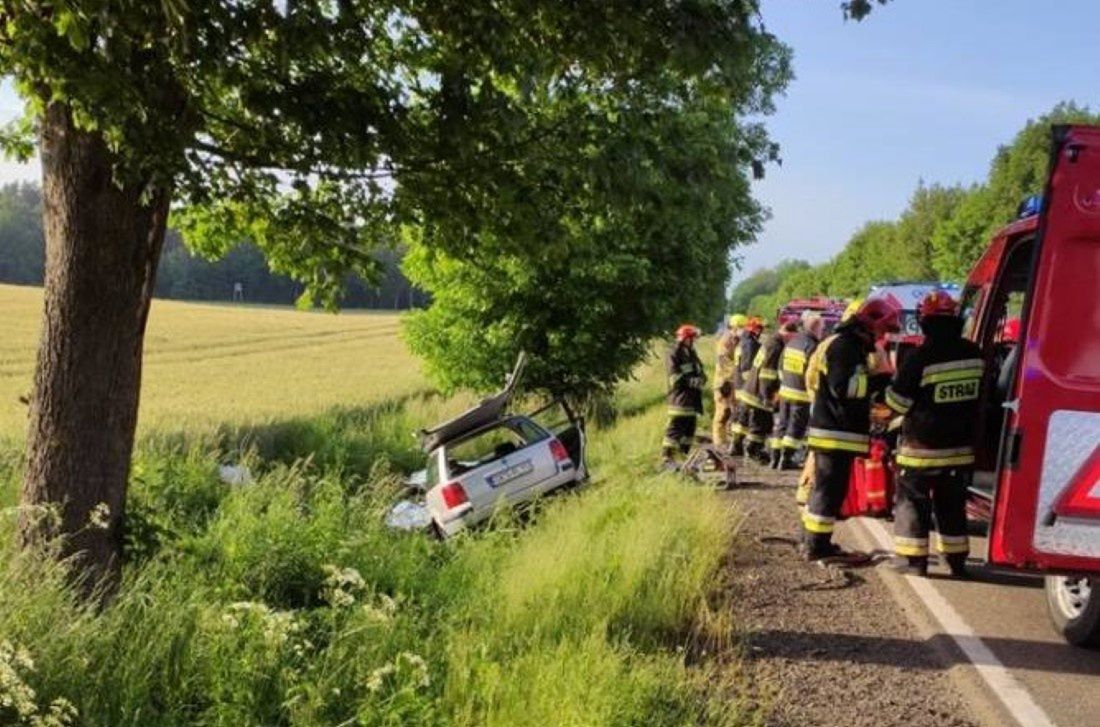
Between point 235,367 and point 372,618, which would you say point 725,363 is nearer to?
point 372,618

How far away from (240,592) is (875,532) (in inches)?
193

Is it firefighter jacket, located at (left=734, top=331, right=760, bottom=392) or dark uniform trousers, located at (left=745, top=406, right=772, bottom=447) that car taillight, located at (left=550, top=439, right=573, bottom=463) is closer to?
dark uniform trousers, located at (left=745, top=406, right=772, bottom=447)

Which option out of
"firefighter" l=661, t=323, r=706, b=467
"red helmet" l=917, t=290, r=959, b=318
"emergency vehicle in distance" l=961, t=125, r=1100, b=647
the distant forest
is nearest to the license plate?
"firefighter" l=661, t=323, r=706, b=467

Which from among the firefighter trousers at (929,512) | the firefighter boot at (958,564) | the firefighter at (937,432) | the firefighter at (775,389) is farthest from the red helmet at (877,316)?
the firefighter at (775,389)

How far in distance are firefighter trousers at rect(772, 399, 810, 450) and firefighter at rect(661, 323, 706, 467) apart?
0.97 m

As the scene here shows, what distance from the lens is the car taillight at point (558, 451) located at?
974cm

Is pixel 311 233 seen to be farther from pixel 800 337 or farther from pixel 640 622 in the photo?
pixel 800 337

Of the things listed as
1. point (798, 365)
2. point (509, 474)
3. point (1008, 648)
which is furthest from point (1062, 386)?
point (798, 365)

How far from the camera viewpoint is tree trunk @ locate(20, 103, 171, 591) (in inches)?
171

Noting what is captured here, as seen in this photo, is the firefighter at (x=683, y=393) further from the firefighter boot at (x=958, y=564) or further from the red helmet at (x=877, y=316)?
the firefighter boot at (x=958, y=564)

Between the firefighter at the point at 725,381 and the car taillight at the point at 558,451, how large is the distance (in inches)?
193

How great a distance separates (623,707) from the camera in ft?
12.8

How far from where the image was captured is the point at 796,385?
10953 mm

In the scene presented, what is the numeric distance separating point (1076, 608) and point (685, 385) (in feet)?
22.1
